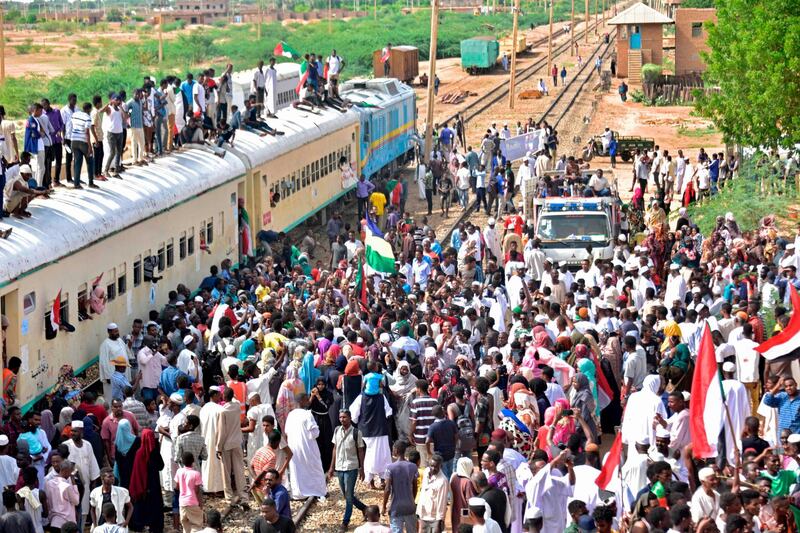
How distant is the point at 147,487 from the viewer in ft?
41.8

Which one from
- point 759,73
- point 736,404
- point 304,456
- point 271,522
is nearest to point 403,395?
point 304,456

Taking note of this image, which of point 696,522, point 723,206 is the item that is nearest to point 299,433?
point 696,522

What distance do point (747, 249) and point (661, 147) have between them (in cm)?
2463

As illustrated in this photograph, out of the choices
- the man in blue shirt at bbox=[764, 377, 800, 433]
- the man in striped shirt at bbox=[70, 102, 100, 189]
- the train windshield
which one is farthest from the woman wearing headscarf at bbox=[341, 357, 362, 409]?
the train windshield

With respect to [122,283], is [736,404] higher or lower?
lower

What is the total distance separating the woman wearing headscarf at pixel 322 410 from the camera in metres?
14.1

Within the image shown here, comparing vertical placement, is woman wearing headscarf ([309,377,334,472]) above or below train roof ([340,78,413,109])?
below

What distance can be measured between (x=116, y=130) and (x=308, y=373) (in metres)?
5.97

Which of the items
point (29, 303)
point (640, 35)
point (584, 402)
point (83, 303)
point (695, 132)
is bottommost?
point (695, 132)

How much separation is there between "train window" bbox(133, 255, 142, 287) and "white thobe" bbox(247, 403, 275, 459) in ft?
14.7

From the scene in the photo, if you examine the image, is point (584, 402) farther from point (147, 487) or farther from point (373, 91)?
point (373, 91)

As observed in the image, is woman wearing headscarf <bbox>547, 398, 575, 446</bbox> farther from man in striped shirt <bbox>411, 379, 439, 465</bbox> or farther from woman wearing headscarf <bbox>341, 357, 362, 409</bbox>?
woman wearing headscarf <bbox>341, 357, 362, 409</bbox>

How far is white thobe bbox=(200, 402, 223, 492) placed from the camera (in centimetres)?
1317

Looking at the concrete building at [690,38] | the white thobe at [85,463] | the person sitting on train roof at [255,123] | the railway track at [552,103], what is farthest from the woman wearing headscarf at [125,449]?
the concrete building at [690,38]
